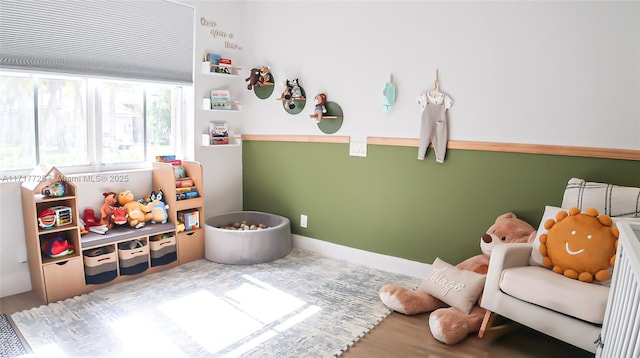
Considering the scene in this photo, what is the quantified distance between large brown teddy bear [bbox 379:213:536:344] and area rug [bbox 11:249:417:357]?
0.15 meters

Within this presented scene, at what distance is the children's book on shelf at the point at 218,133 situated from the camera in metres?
3.88

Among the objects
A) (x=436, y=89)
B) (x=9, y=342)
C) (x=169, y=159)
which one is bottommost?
(x=9, y=342)

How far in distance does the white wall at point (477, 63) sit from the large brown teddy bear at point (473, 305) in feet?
1.93

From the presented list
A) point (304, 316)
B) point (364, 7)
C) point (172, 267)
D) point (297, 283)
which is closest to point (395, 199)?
point (297, 283)

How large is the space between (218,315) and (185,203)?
1169 mm

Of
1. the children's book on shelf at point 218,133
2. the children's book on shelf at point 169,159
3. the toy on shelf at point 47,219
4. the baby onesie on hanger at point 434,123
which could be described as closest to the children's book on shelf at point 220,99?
the children's book on shelf at point 218,133

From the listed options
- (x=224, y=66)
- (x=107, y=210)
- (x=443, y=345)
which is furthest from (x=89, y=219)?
(x=443, y=345)

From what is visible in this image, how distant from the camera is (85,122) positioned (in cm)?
323

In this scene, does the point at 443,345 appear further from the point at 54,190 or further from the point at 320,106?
the point at 54,190

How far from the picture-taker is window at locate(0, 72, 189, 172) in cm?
289

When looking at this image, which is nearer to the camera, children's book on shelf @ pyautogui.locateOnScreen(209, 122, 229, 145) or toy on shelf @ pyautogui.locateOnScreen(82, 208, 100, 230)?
toy on shelf @ pyautogui.locateOnScreen(82, 208, 100, 230)

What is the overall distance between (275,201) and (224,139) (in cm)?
77

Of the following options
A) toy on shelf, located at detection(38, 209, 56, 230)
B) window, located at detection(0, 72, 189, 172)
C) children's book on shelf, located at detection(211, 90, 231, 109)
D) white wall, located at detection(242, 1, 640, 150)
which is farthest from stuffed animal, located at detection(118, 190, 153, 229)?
white wall, located at detection(242, 1, 640, 150)

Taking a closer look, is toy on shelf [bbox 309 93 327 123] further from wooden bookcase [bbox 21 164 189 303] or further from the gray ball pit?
wooden bookcase [bbox 21 164 189 303]
